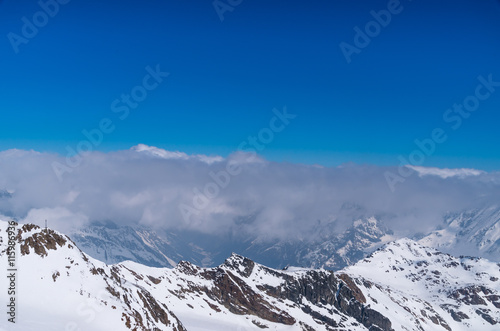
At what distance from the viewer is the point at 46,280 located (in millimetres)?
92188

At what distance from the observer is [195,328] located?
188 meters

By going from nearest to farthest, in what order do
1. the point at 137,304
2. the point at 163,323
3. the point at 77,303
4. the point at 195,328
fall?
the point at 77,303 → the point at 137,304 → the point at 163,323 → the point at 195,328

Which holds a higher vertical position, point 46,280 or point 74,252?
point 74,252

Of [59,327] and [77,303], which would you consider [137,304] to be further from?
[59,327]

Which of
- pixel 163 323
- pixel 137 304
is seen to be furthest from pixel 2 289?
pixel 163 323

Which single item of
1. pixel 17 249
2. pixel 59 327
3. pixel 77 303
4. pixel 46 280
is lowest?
→ pixel 59 327

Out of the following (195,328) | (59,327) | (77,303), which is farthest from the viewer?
(195,328)

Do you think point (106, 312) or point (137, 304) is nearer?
point (106, 312)

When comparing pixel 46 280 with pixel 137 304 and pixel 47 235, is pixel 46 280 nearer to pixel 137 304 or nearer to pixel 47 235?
pixel 47 235

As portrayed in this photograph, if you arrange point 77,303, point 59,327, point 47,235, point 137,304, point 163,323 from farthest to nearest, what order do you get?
1. point 163,323
2. point 137,304
3. point 47,235
4. point 77,303
5. point 59,327

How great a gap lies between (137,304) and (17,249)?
3316 cm

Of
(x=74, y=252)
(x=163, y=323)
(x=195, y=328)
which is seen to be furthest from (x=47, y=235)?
(x=195, y=328)

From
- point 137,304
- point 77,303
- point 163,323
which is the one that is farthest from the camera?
point 163,323

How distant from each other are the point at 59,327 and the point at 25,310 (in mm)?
7438
